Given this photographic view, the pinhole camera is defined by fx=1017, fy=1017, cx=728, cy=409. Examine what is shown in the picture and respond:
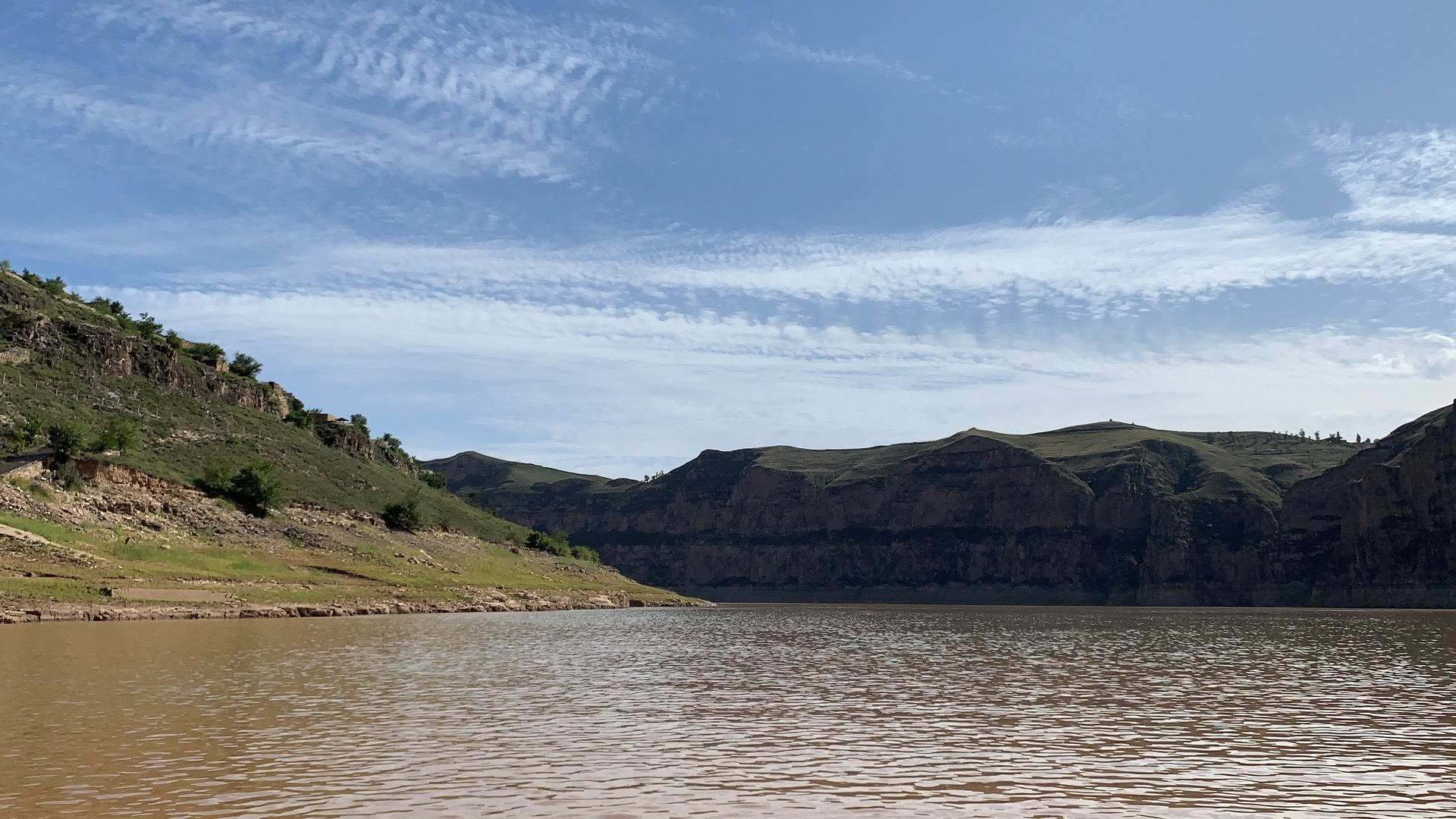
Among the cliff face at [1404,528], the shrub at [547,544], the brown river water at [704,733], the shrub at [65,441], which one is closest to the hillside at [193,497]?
the shrub at [65,441]

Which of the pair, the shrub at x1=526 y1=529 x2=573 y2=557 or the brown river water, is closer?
the brown river water

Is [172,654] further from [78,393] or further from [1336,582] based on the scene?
[1336,582]

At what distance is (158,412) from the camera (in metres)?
101

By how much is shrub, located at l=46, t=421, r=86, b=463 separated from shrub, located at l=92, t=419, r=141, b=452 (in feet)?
11.0

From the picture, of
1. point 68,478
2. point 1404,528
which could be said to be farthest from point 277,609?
point 1404,528

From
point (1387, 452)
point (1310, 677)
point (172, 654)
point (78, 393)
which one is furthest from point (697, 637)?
point (1387, 452)

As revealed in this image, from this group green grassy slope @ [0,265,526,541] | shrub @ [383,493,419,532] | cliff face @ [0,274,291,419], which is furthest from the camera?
shrub @ [383,493,419,532]

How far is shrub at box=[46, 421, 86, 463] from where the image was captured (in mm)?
75938

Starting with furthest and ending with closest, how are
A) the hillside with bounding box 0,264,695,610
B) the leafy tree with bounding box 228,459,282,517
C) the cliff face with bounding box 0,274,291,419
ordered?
the cliff face with bounding box 0,274,291,419 → the leafy tree with bounding box 228,459,282,517 → the hillside with bounding box 0,264,695,610

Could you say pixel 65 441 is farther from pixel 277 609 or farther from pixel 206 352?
pixel 206 352

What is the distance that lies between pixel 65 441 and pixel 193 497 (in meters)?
12.3

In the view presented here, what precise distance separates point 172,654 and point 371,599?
4244cm

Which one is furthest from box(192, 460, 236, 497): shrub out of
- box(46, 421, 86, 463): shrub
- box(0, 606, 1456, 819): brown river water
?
box(0, 606, 1456, 819): brown river water

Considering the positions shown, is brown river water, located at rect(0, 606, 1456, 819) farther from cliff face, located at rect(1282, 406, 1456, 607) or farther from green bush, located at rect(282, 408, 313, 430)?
cliff face, located at rect(1282, 406, 1456, 607)
